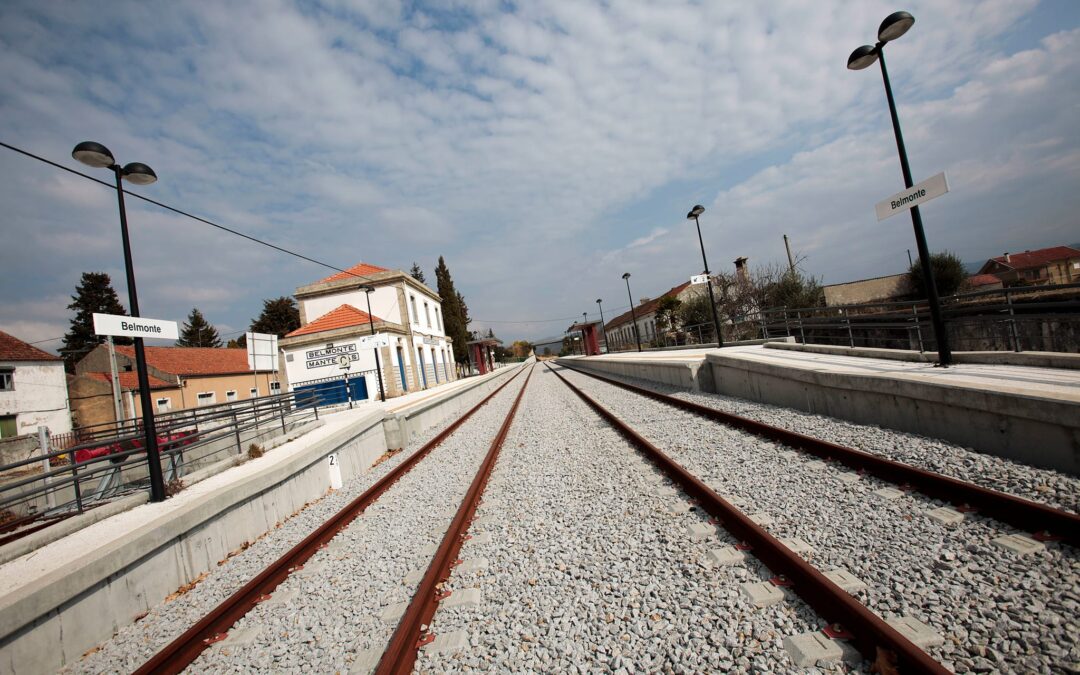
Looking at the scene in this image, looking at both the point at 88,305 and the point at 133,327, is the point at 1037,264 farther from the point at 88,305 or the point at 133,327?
the point at 88,305

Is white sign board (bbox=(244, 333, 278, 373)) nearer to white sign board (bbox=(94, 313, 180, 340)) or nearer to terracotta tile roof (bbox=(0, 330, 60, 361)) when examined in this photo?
white sign board (bbox=(94, 313, 180, 340))

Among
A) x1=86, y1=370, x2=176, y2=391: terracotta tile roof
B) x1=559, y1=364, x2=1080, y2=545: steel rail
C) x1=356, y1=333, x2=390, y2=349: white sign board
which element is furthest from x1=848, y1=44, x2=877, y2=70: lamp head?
x1=86, y1=370, x2=176, y2=391: terracotta tile roof

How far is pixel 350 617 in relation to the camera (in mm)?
3439

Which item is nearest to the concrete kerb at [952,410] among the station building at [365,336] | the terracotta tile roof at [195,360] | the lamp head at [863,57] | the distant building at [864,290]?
the lamp head at [863,57]

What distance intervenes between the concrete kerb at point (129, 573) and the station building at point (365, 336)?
11.0 meters

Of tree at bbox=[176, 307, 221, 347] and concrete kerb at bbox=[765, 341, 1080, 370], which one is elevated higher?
tree at bbox=[176, 307, 221, 347]

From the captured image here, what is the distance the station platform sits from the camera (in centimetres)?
398

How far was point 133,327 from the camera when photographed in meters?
6.03

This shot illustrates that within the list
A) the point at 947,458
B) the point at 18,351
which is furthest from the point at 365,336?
the point at 18,351

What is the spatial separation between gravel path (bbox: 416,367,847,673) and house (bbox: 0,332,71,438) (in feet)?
115

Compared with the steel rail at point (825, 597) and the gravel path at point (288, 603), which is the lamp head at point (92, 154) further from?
the steel rail at point (825, 597)

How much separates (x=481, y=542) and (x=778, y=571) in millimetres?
2557

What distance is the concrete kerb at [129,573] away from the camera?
3.26 meters

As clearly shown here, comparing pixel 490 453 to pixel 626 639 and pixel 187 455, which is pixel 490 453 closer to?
pixel 626 639
